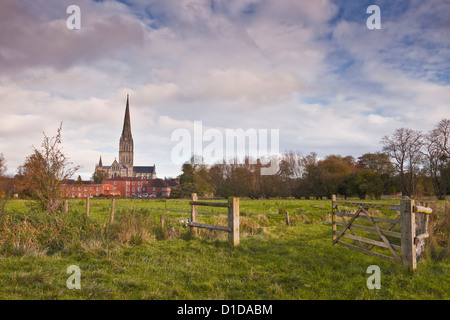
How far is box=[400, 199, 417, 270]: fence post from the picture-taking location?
21.6ft

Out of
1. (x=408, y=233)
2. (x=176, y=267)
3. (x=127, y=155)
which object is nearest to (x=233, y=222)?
(x=176, y=267)

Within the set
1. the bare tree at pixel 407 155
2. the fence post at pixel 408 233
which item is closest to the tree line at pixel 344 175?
the bare tree at pixel 407 155

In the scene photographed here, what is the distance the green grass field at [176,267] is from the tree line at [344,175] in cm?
3837

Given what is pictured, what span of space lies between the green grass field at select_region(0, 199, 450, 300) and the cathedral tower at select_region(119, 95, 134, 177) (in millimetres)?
165031

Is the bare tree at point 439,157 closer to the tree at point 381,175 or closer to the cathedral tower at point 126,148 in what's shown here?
the tree at point 381,175

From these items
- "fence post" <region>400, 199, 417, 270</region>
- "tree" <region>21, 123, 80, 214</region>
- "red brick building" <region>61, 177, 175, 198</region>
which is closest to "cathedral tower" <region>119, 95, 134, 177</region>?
"red brick building" <region>61, 177, 175, 198</region>

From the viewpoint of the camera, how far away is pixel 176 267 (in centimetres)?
672

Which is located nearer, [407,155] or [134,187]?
[407,155]

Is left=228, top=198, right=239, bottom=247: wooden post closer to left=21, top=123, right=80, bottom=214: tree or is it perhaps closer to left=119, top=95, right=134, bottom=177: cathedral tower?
left=21, top=123, right=80, bottom=214: tree

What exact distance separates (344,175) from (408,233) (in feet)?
170

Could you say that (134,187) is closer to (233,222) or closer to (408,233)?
(233,222)

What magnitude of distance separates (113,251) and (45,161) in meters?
9.39

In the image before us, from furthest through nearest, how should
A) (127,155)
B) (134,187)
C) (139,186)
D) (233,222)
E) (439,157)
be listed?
(127,155) < (139,186) < (134,187) < (439,157) < (233,222)
